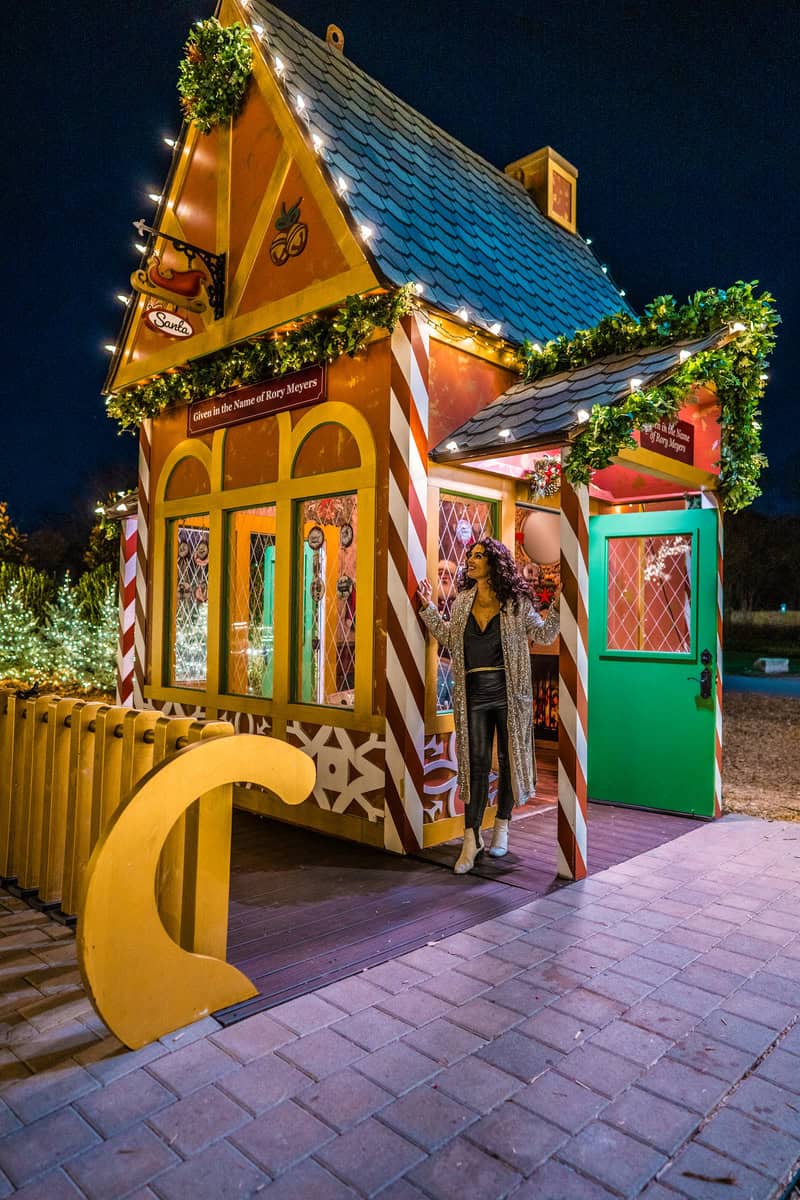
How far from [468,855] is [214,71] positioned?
23.5 ft

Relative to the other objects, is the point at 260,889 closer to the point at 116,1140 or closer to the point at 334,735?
the point at 334,735

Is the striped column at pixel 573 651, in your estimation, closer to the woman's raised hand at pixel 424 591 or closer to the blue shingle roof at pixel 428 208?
the woman's raised hand at pixel 424 591

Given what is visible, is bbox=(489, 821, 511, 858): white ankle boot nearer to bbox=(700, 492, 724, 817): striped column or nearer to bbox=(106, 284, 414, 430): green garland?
bbox=(700, 492, 724, 817): striped column

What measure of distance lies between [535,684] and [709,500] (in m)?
3.59

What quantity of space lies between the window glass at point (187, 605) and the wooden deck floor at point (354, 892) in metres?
2.23

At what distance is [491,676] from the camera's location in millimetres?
5422

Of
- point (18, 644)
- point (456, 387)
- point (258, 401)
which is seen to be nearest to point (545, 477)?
point (456, 387)

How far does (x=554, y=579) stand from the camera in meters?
8.67

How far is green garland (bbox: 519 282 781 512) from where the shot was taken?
502 centimetres

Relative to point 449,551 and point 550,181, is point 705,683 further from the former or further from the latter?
point 550,181

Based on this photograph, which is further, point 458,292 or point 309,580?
point 309,580

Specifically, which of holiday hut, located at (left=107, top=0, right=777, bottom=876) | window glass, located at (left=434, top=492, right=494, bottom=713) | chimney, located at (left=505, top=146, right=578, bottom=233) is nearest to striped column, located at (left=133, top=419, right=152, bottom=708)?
holiday hut, located at (left=107, top=0, right=777, bottom=876)

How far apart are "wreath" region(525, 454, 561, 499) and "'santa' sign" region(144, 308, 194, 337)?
3.58 m

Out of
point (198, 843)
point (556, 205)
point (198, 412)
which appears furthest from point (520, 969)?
point (556, 205)
